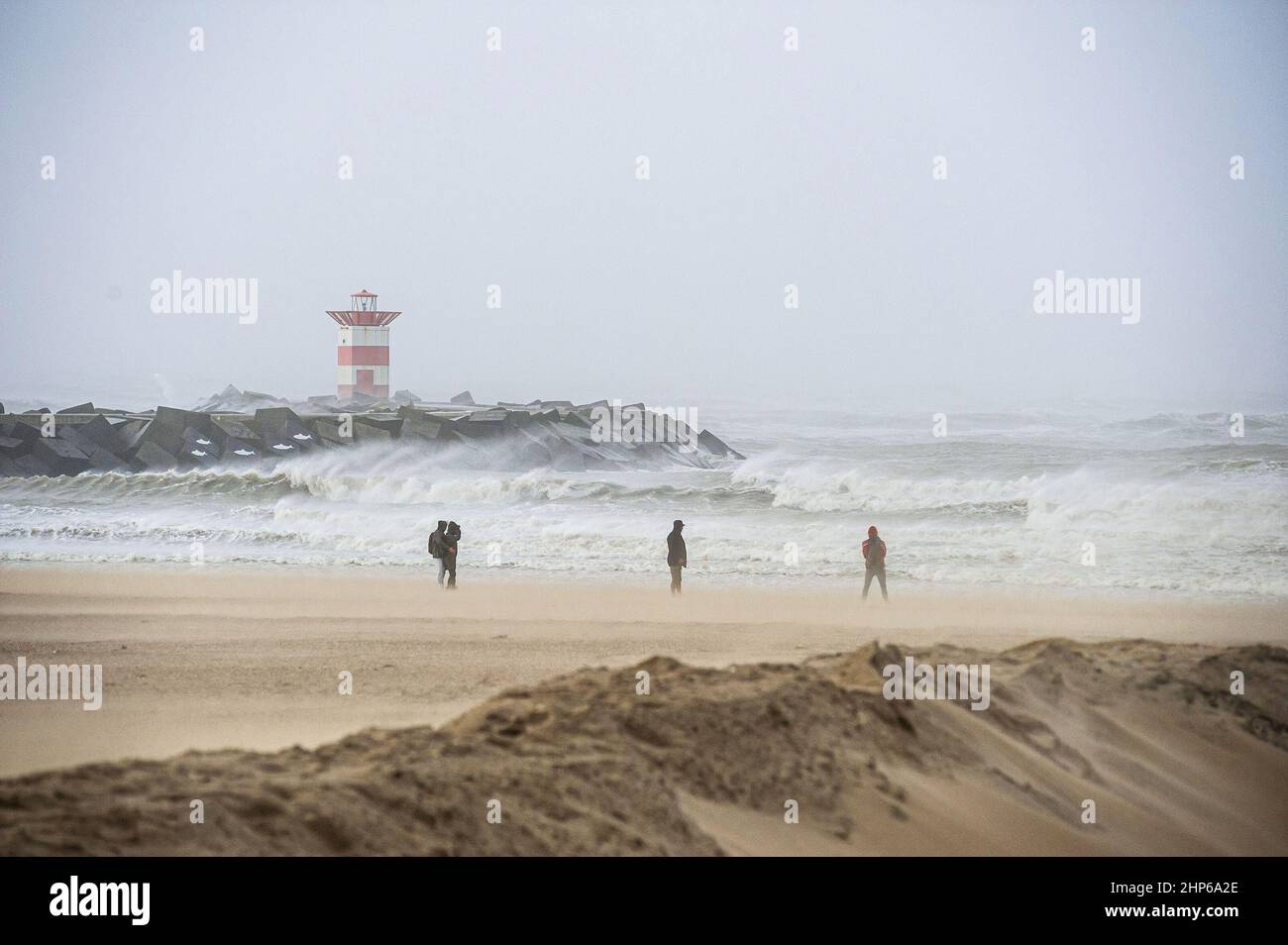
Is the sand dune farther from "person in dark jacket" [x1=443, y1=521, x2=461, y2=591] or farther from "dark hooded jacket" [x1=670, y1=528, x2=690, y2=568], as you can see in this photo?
"person in dark jacket" [x1=443, y1=521, x2=461, y2=591]

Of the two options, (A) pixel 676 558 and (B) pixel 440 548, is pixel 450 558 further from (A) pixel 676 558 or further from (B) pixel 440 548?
(A) pixel 676 558

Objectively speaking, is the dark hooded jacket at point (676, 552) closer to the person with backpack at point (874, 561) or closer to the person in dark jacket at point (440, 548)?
the person with backpack at point (874, 561)

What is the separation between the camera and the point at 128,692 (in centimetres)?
891

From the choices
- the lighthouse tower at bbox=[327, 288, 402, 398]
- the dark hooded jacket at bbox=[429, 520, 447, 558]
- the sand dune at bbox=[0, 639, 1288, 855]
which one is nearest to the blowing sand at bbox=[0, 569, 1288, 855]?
the sand dune at bbox=[0, 639, 1288, 855]

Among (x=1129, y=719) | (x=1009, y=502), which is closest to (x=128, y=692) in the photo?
(x=1129, y=719)

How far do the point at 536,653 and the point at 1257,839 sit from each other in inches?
265

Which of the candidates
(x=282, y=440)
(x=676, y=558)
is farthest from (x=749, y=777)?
(x=282, y=440)

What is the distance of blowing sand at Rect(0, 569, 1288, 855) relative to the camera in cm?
419

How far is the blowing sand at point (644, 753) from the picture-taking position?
4188 millimetres

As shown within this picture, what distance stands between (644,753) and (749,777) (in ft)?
1.53

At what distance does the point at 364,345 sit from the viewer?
48.7 metres

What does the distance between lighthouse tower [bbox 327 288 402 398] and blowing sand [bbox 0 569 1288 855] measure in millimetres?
38176
